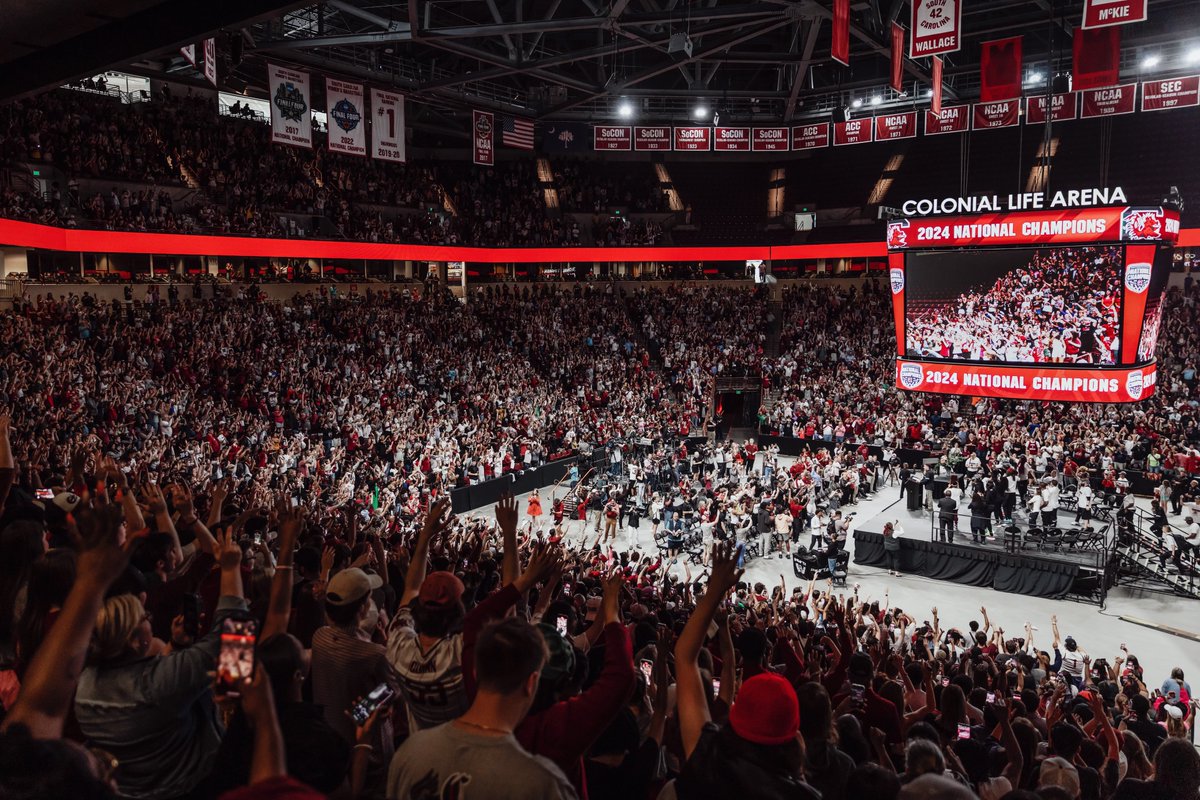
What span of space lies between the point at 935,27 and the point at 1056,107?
16066mm

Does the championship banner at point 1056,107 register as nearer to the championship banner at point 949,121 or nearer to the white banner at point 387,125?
the championship banner at point 949,121

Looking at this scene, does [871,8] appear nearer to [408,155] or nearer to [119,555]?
[408,155]

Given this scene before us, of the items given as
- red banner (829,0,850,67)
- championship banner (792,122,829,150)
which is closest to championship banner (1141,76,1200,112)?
championship banner (792,122,829,150)

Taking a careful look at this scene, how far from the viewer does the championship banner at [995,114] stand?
3297cm

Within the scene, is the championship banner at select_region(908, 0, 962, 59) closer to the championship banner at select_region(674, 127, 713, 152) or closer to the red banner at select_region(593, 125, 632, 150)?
the championship banner at select_region(674, 127, 713, 152)

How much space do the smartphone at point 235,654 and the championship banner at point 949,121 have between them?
36.9 meters

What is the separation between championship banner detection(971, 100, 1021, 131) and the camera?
108ft

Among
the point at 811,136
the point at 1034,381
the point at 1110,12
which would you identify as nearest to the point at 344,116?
the point at 1034,381

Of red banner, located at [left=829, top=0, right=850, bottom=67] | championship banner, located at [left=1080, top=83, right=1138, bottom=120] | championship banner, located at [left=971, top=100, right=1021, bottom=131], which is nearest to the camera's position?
red banner, located at [left=829, top=0, right=850, bottom=67]

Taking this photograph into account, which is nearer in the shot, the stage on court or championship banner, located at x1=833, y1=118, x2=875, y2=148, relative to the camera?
the stage on court

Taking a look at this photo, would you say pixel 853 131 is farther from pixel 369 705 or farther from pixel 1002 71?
pixel 369 705

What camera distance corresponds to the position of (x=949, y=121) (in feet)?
113

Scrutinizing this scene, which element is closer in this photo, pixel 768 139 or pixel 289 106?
pixel 289 106

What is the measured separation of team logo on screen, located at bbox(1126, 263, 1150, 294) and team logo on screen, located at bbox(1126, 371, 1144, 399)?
5.42ft
